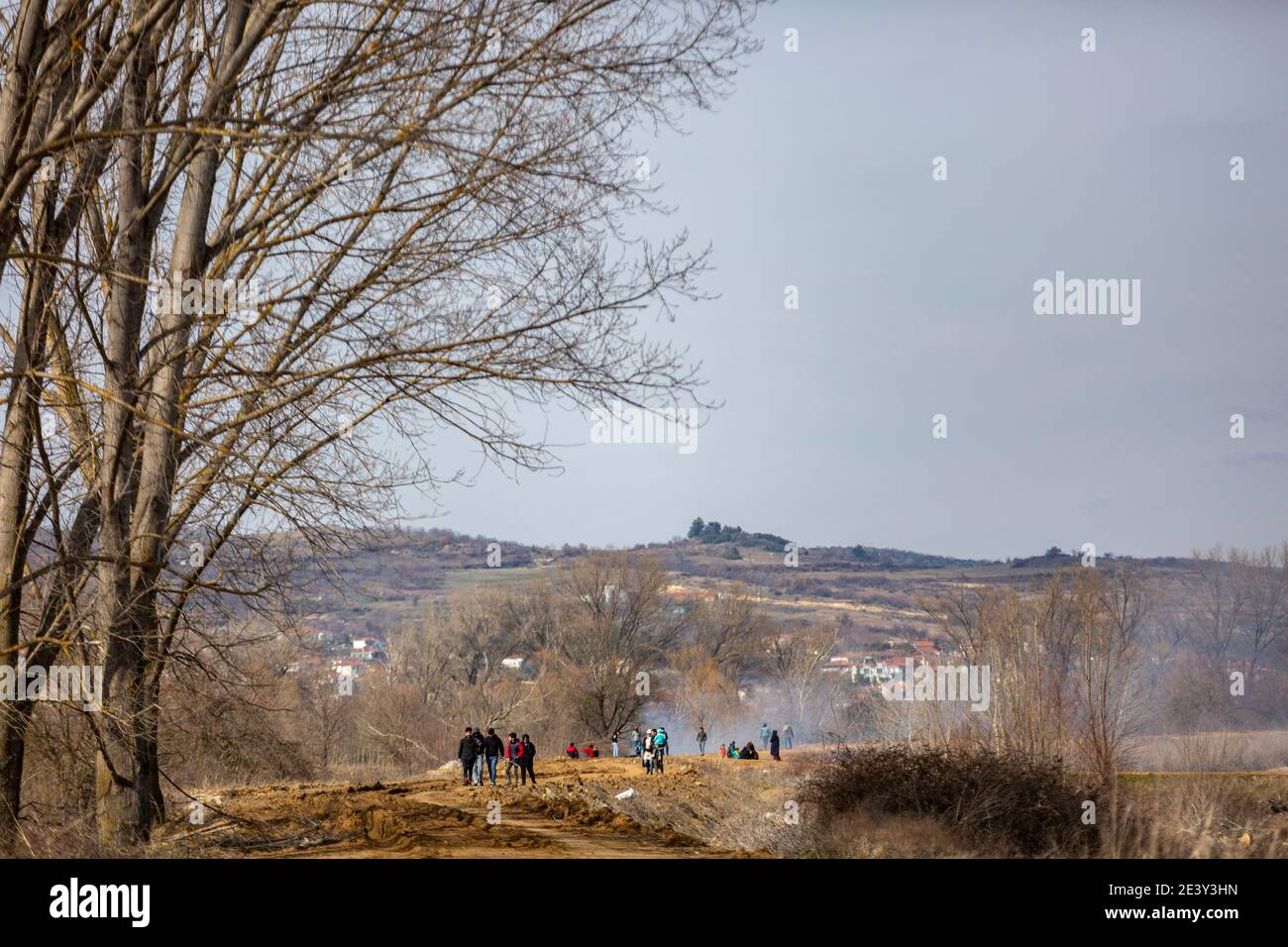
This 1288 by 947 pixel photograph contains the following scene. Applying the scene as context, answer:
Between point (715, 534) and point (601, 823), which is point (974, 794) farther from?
point (715, 534)

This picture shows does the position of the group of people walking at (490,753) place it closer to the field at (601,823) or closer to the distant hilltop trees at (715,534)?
the field at (601,823)

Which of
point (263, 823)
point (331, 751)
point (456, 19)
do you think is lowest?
point (331, 751)

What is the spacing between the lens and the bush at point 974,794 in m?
18.3

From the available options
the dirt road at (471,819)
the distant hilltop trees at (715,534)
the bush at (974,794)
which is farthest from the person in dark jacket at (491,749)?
the distant hilltop trees at (715,534)

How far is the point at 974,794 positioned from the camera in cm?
1858

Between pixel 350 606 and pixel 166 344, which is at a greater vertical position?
pixel 166 344

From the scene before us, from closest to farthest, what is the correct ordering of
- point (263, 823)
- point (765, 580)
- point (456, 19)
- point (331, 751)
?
point (456, 19) < point (263, 823) < point (331, 751) < point (765, 580)

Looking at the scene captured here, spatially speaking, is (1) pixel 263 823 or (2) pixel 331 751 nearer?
(1) pixel 263 823

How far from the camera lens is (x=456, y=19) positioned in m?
10.4

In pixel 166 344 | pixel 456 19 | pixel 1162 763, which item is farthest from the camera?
pixel 1162 763

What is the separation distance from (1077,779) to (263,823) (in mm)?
13148

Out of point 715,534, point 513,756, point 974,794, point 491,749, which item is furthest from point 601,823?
point 715,534

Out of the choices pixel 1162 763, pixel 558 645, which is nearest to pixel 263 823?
pixel 1162 763
